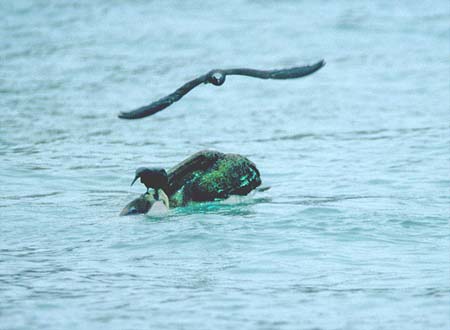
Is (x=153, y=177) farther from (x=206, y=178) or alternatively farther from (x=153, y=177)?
(x=206, y=178)

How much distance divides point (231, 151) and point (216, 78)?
16.5 feet

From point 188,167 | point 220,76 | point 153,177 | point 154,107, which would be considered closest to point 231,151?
point 188,167

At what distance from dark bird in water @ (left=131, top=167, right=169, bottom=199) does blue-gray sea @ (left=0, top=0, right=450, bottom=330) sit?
0.27m

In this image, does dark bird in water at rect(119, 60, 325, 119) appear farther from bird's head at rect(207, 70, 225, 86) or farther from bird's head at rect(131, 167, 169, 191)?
bird's head at rect(131, 167, 169, 191)

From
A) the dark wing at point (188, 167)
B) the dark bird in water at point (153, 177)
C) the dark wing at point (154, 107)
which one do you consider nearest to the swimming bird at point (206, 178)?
the dark wing at point (188, 167)

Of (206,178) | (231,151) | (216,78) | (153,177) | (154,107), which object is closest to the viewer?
(154,107)

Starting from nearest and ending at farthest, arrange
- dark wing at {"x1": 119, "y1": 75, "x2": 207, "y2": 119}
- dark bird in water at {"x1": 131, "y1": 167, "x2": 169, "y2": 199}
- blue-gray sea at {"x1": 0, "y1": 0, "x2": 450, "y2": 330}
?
1. blue-gray sea at {"x1": 0, "y1": 0, "x2": 450, "y2": 330}
2. dark wing at {"x1": 119, "y1": 75, "x2": 207, "y2": 119}
3. dark bird in water at {"x1": 131, "y1": 167, "x2": 169, "y2": 199}

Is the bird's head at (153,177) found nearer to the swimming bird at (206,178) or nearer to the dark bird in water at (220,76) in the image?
the swimming bird at (206,178)

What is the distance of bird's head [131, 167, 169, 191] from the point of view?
11.0 metres

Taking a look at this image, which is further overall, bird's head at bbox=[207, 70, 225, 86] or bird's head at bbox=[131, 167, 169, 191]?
bird's head at bbox=[131, 167, 169, 191]

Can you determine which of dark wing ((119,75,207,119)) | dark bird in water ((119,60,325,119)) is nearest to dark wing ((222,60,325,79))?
dark bird in water ((119,60,325,119))

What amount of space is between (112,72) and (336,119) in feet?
14.7

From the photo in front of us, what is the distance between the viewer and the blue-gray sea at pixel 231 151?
8.34m

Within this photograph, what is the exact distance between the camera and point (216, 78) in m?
10.0
